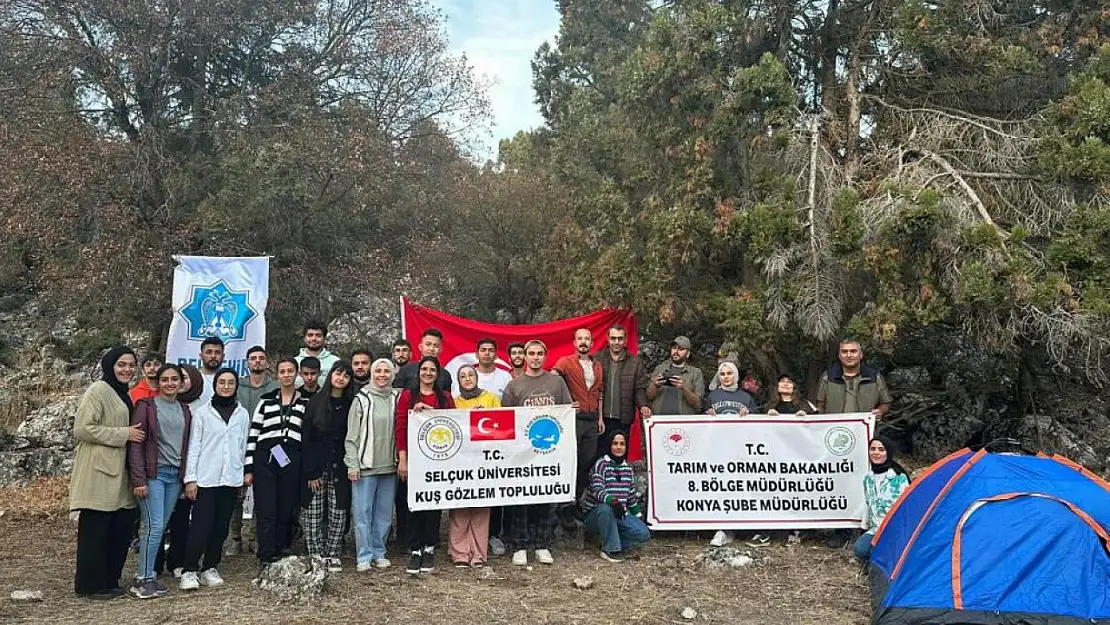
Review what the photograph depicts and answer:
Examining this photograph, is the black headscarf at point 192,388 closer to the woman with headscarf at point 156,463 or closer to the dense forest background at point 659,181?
the woman with headscarf at point 156,463

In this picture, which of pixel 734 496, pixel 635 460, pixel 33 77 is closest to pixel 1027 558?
pixel 734 496

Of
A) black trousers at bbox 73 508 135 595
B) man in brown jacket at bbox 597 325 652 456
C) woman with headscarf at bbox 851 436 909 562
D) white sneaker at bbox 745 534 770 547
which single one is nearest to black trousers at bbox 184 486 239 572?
black trousers at bbox 73 508 135 595

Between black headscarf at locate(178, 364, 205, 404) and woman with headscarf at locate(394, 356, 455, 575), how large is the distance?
142cm

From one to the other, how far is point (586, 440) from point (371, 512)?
182 centimetres

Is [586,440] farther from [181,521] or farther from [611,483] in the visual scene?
[181,521]

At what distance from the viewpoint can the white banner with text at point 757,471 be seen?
7.25 m

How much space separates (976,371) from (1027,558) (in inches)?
253

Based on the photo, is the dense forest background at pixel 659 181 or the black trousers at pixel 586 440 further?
the dense forest background at pixel 659 181

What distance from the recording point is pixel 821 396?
7.50 meters

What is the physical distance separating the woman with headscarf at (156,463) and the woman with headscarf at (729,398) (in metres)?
4.25

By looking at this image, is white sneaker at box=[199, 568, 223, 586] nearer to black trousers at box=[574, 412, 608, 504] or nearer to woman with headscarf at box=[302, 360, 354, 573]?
woman with headscarf at box=[302, 360, 354, 573]

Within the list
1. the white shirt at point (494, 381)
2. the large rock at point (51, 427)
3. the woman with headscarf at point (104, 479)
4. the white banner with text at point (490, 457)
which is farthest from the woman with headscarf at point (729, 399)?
the large rock at point (51, 427)

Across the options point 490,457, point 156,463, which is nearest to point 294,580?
point 156,463

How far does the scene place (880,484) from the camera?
22.4 ft
